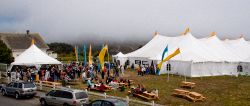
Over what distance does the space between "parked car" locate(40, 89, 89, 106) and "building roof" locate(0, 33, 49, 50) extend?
152 ft

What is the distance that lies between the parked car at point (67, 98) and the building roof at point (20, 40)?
4636 centimetres

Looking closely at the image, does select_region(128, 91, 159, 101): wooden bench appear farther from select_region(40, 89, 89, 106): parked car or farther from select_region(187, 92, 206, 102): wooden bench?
select_region(40, 89, 89, 106): parked car

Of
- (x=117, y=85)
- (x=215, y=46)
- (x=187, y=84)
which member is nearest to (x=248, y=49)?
(x=215, y=46)

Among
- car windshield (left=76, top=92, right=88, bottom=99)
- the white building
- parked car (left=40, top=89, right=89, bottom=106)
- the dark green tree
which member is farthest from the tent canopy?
the white building

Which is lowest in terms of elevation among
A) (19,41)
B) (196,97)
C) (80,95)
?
(196,97)

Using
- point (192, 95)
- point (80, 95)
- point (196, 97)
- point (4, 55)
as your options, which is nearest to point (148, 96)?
point (192, 95)

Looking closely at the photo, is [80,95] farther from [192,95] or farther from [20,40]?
[20,40]

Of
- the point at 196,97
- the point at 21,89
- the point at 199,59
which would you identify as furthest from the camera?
the point at 199,59

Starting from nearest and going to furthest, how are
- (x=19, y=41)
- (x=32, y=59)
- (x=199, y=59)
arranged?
(x=32, y=59), (x=199, y=59), (x=19, y=41)

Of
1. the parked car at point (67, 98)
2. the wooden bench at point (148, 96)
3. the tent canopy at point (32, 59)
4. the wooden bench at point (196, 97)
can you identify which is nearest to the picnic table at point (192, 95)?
the wooden bench at point (196, 97)

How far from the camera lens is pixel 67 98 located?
20812mm

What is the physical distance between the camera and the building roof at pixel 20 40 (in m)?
66.7

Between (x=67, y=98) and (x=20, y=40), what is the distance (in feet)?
170

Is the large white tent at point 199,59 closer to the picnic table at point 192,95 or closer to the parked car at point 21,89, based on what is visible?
the picnic table at point 192,95
